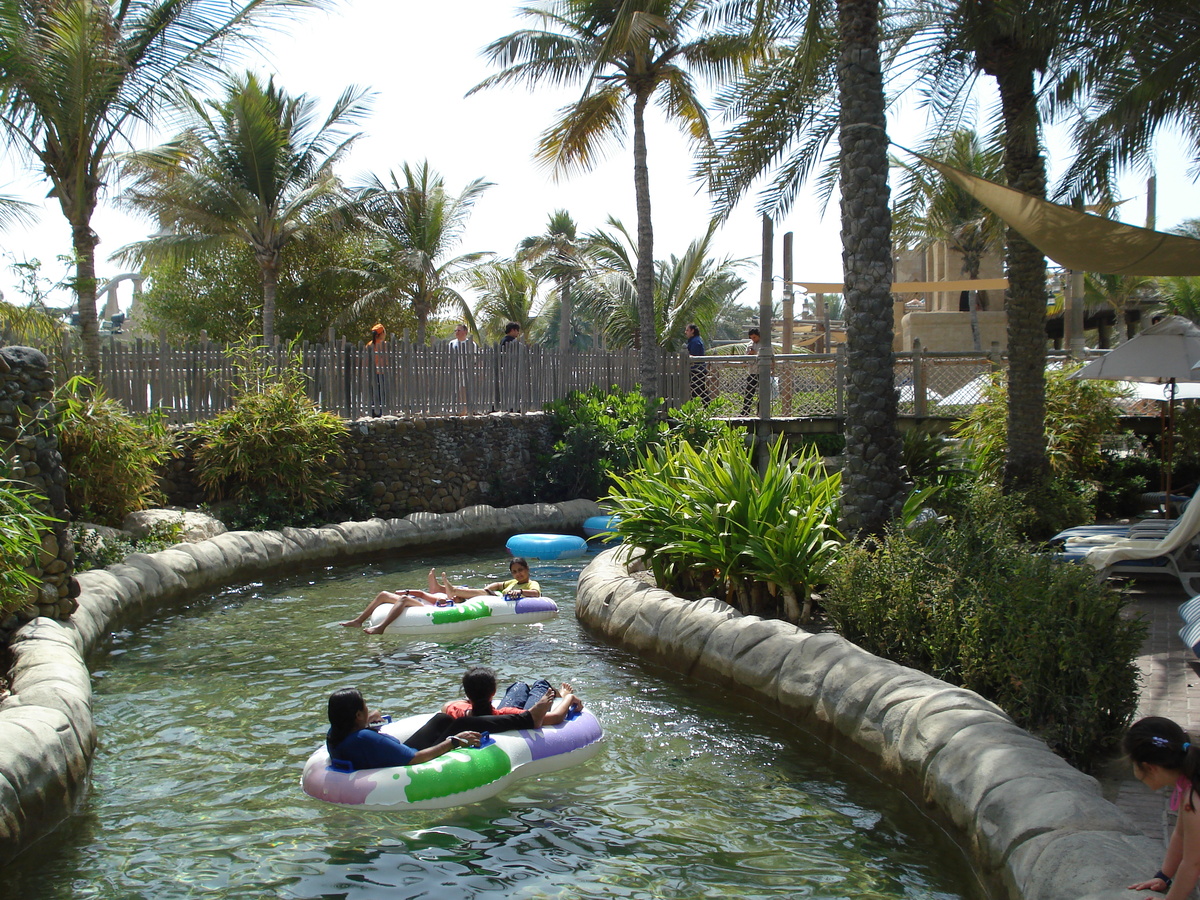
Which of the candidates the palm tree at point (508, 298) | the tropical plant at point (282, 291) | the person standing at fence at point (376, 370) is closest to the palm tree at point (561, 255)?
the palm tree at point (508, 298)

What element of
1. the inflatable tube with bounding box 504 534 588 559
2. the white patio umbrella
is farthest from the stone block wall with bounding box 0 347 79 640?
the white patio umbrella

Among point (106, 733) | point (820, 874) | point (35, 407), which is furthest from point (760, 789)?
point (35, 407)

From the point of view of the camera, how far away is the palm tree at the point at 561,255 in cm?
3325

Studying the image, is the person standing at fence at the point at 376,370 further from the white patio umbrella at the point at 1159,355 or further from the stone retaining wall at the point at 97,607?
the white patio umbrella at the point at 1159,355

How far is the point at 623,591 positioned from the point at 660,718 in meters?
2.36

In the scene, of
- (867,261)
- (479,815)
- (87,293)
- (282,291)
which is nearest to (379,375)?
(87,293)

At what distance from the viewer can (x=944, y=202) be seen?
1483 centimetres

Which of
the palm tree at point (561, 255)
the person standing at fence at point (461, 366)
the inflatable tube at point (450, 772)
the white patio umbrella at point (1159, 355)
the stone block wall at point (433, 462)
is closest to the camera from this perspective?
the inflatable tube at point (450, 772)

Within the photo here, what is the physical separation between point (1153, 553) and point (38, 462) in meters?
9.28

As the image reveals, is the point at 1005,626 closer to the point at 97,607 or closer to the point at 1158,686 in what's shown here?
the point at 1158,686

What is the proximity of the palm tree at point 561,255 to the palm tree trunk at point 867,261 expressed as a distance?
22.7 m

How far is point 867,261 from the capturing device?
345 inches

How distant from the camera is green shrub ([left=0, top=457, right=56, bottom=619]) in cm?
681

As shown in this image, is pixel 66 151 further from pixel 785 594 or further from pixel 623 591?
pixel 785 594
